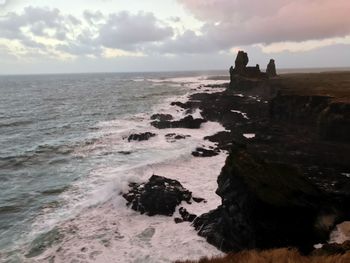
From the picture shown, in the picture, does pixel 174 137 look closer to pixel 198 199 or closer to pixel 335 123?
pixel 335 123

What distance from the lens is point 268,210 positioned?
16.2 meters

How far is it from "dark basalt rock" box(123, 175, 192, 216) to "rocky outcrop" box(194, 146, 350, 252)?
12.1 feet

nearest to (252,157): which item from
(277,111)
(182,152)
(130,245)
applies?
(130,245)

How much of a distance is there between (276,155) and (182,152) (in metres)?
9.09

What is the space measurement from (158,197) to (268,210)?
28.1 ft

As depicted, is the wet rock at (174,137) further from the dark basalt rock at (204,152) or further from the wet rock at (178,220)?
the wet rock at (178,220)

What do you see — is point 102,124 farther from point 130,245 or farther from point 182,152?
point 130,245

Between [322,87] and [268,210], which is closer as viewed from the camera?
[268,210]

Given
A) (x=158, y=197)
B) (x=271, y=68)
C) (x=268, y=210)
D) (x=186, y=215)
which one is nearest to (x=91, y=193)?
(x=158, y=197)

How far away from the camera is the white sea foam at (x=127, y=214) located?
59.0 feet

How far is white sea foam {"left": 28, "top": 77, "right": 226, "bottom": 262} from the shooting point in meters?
18.0

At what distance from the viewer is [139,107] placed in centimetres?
8231

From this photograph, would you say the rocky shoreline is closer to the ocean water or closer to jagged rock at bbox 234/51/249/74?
the ocean water

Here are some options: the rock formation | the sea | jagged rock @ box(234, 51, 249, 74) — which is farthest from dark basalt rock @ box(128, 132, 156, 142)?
jagged rock @ box(234, 51, 249, 74)
